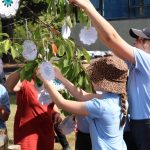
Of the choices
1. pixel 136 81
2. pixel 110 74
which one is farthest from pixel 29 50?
pixel 136 81

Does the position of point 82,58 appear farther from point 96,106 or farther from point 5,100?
point 5,100

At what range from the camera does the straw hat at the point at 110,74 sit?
125 inches

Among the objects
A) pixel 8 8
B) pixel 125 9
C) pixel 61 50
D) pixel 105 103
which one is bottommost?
pixel 125 9

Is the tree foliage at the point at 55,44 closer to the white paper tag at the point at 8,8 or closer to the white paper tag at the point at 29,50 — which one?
the white paper tag at the point at 29,50

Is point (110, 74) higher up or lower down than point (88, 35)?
lower down

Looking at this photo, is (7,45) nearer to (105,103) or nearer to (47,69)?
(47,69)

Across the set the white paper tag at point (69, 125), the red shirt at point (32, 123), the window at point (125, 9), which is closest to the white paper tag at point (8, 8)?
the white paper tag at point (69, 125)

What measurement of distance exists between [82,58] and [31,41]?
1.26ft

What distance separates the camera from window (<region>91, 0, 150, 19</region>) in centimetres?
2563

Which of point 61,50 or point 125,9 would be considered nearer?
point 61,50

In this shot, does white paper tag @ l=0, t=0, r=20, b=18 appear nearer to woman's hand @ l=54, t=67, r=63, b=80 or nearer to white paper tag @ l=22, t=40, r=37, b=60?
white paper tag @ l=22, t=40, r=37, b=60

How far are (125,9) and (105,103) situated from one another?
911 inches

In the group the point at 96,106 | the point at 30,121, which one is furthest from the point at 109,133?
the point at 30,121

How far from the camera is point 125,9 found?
25953mm
